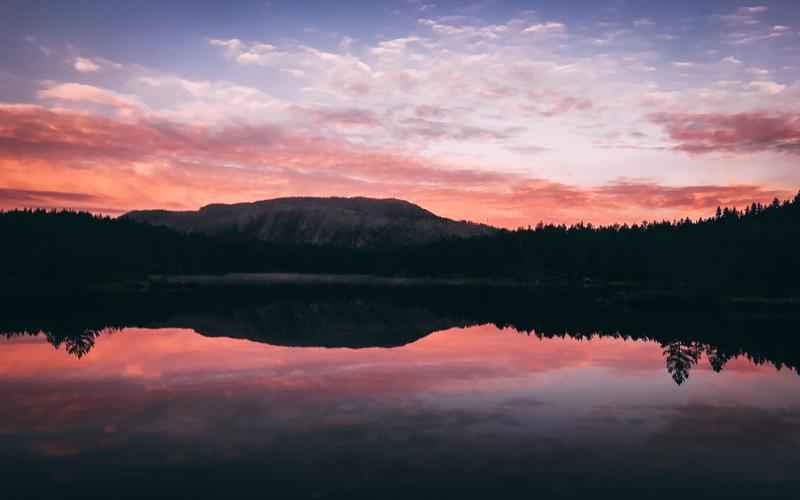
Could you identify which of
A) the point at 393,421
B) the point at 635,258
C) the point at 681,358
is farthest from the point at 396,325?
the point at 635,258

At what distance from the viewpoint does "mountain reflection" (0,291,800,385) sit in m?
48.7

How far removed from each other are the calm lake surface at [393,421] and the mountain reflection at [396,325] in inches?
76.4

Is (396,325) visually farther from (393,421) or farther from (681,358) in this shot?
(393,421)

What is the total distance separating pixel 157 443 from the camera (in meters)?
21.5

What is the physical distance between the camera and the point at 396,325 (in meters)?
66.4

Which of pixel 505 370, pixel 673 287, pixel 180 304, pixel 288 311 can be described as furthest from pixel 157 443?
pixel 673 287

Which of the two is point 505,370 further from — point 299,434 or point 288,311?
point 288,311

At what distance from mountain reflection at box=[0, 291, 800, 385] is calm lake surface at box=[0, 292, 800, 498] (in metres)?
1.94

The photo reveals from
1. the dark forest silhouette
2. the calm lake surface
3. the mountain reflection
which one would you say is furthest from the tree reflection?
the dark forest silhouette

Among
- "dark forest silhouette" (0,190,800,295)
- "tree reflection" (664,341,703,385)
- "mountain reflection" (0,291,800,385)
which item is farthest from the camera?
"dark forest silhouette" (0,190,800,295)

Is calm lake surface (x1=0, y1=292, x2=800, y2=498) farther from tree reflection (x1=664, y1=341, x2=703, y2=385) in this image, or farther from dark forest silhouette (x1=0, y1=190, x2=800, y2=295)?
dark forest silhouette (x1=0, y1=190, x2=800, y2=295)

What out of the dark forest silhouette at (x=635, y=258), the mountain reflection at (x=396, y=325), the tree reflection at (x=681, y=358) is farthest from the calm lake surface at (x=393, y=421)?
the dark forest silhouette at (x=635, y=258)

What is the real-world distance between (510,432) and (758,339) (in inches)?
1694

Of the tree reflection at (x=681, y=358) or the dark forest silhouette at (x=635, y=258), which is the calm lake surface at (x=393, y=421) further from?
the dark forest silhouette at (x=635, y=258)
